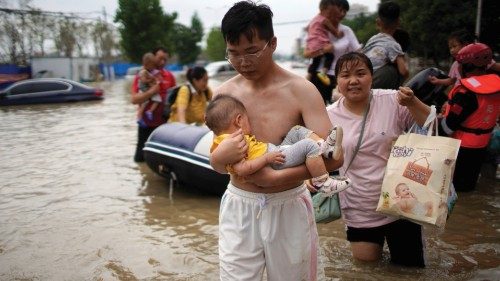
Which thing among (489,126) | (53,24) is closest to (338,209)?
(489,126)

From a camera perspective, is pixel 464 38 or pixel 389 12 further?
pixel 464 38

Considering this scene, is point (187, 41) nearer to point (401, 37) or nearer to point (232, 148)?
point (401, 37)

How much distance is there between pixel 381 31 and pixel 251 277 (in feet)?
10.8

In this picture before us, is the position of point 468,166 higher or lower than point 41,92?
higher

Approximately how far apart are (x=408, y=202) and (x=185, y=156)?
11.4 feet

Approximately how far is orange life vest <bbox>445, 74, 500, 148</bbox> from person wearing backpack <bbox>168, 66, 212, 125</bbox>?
335 centimetres

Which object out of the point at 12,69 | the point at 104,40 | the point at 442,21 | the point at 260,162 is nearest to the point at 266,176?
the point at 260,162

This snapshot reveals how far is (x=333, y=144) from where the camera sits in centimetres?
220

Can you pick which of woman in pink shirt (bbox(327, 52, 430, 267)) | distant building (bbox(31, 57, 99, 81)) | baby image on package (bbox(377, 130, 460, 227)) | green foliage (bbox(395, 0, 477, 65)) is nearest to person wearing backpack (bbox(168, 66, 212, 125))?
woman in pink shirt (bbox(327, 52, 430, 267))

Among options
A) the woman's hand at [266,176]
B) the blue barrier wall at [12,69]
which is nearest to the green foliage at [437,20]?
the woman's hand at [266,176]

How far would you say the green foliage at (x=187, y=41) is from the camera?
64.9m

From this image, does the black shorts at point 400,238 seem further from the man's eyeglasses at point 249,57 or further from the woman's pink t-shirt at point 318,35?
the woman's pink t-shirt at point 318,35

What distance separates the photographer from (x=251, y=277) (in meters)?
2.36

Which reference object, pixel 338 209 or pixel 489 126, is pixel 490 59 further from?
pixel 338 209
